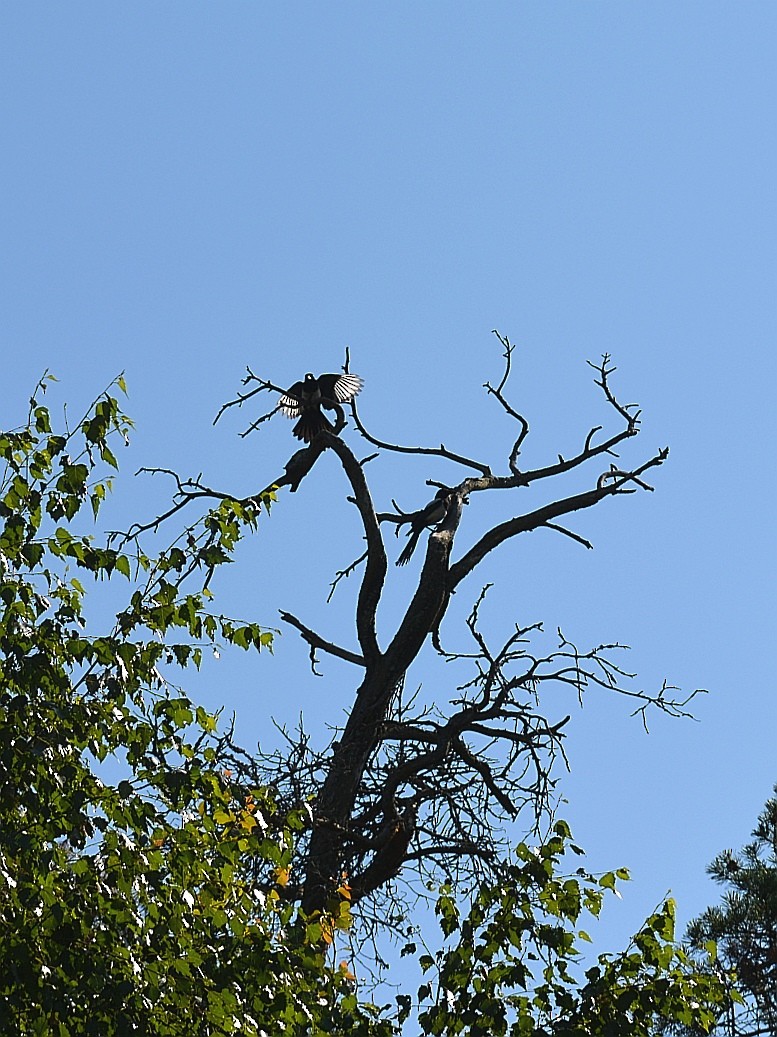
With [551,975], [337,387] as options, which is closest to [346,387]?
[337,387]

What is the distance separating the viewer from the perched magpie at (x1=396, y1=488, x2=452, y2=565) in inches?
342

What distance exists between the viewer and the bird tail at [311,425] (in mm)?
8727

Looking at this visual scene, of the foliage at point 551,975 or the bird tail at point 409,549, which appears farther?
the bird tail at point 409,549

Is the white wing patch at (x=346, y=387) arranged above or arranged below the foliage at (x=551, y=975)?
above

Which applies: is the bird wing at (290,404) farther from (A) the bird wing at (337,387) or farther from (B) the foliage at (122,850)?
(B) the foliage at (122,850)

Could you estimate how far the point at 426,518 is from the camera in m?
8.73

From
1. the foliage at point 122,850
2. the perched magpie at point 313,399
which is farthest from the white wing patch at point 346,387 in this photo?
the foliage at point 122,850

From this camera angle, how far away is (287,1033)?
4934 millimetres

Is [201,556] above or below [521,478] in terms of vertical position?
below

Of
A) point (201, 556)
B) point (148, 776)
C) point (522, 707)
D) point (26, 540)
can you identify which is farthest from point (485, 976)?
point (522, 707)

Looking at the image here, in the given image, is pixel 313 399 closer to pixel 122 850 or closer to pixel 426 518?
pixel 426 518

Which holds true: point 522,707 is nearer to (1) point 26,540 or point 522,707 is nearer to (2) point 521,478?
(2) point 521,478

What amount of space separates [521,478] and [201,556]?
3407 mm

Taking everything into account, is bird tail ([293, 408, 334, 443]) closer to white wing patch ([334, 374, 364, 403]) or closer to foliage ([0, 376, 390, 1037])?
white wing patch ([334, 374, 364, 403])
